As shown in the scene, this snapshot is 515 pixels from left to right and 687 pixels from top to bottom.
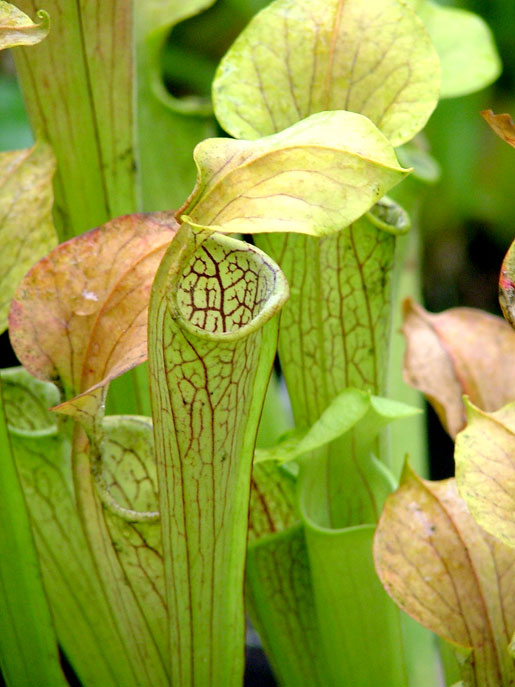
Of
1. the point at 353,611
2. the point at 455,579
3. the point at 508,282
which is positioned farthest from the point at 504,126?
the point at 353,611

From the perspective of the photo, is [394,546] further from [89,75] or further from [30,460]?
[89,75]

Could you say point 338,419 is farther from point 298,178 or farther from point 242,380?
point 298,178

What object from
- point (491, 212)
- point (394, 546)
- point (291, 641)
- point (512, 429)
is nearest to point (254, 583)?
point (291, 641)

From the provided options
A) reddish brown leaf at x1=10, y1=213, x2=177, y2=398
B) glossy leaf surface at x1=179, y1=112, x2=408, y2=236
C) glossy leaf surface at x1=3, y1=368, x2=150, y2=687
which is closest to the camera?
glossy leaf surface at x1=179, y1=112, x2=408, y2=236

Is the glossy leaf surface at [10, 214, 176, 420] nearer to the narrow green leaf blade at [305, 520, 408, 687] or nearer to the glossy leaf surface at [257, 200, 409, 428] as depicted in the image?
the glossy leaf surface at [257, 200, 409, 428]

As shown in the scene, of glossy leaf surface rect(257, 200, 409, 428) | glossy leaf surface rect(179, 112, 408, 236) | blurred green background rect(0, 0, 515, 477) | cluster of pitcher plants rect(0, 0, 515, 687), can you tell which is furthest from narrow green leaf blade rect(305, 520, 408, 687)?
blurred green background rect(0, 0, 515, 477)

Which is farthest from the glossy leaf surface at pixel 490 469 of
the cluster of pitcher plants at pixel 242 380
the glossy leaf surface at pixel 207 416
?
the glossy leaf surface at pixel 207 416
